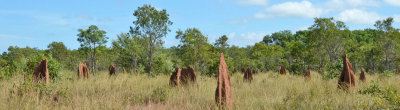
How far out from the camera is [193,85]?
1152 cm

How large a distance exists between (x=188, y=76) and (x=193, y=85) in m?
0.51

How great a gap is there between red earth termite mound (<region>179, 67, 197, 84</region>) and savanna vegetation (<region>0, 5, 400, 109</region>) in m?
0.36

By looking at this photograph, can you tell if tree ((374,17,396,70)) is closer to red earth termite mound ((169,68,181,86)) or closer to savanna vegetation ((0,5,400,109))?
savanna vegetation ((0,5,400,109))

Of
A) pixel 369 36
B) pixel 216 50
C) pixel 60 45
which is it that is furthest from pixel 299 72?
pixel 369 36

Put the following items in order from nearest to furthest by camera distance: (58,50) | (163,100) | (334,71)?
(163,100) → (334,71) → (58,50)

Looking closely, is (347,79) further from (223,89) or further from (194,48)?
(194,48)

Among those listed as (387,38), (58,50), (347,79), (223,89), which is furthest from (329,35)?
(58,50)

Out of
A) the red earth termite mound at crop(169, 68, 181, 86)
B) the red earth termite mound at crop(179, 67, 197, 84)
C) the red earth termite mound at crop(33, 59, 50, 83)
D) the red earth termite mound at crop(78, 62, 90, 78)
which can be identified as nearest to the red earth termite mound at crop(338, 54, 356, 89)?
the red earth termite mound at crop(179, 67, 197, 84)

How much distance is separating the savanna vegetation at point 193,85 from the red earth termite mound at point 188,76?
36cm

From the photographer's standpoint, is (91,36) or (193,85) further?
(91,36)

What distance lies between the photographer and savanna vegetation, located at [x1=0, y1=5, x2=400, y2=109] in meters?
7.94

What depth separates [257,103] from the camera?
8078mm

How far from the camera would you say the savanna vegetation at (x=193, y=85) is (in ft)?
26.0

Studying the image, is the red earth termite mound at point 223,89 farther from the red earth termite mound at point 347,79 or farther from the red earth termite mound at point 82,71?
the red earth termite mound at point 82,71
